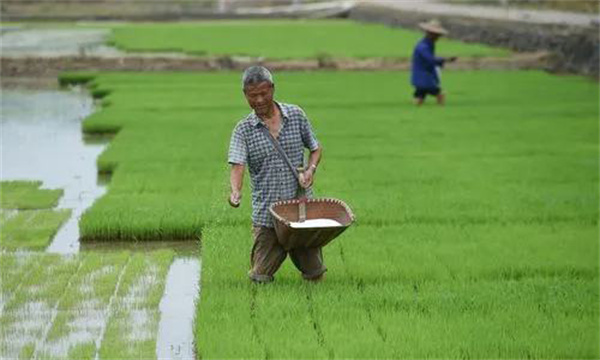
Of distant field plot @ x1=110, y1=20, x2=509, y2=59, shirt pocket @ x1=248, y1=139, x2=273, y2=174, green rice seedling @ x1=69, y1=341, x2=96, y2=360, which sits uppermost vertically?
shirt pocket @ x1=248, y1=139, x2=273, y2=174

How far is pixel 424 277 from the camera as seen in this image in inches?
257

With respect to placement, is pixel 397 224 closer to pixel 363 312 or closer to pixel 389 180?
pixel 389 180

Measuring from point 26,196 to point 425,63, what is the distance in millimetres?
6832

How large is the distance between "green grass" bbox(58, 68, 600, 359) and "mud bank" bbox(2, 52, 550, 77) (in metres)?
6.31

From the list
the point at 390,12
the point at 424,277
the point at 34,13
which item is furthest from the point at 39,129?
the point at 34,13

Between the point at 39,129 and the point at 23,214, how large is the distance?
5822mm

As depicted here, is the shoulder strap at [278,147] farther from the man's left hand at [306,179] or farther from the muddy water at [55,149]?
the muddy water at [55,149]

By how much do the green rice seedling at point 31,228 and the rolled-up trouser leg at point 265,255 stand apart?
2093 millimetres

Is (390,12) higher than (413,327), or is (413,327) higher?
(413,327)

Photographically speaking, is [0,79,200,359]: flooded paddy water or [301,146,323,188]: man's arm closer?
[0,79,200,359]: flooded paddy water

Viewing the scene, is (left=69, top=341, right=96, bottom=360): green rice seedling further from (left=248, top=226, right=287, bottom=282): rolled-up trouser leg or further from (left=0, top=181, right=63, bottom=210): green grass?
(left=0, top=181, right=63, bottom=210): green grass

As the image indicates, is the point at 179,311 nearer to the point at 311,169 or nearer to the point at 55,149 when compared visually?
the point at 311,169

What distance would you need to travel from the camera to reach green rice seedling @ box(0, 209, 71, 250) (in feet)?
25.5

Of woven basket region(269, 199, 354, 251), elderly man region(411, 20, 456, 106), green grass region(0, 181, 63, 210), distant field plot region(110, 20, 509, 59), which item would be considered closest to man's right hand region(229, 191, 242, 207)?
woven basket region(269, 199, 354, 251)
